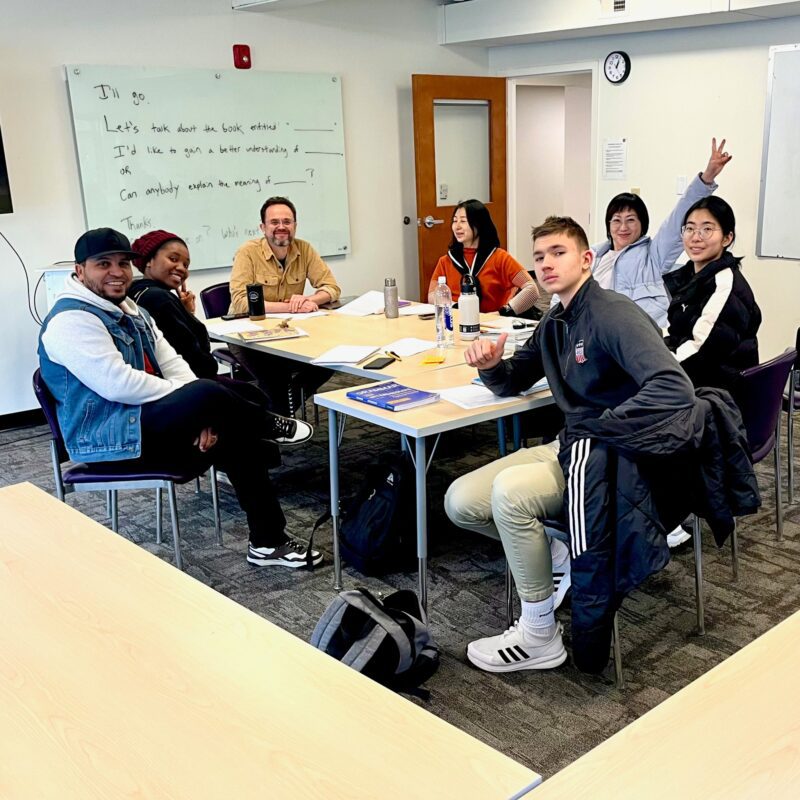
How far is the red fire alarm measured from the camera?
219 inches

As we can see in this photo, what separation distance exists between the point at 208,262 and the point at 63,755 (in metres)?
4.84

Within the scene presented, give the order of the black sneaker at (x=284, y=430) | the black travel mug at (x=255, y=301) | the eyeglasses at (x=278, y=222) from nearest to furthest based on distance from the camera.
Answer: the black sneaker at (x=284, y=430) < the black travel mug at (x=255, y=301) < the eyeglasses at (x=278, y=222)

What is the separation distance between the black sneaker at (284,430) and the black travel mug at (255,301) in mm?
803

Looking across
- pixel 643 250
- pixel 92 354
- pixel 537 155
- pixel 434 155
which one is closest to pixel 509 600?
pixel 92 354

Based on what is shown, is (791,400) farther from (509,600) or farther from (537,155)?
(537,155)

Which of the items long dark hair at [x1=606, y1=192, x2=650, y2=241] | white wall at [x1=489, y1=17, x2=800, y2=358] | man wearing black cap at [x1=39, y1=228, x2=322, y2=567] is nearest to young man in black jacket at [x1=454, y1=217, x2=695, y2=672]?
man wearing black cap at [x1=39, y1=228, x2=322, y2=567]

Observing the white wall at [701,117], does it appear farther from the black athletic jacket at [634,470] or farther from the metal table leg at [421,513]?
the metal table leg at [421,513]

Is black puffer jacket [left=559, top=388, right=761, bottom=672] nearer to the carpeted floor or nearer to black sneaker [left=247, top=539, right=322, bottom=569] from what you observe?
the carpeted floor

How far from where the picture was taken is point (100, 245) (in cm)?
280

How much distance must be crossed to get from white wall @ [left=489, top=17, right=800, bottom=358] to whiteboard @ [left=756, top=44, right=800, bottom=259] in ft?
0.22

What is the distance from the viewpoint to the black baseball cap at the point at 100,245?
2.80 meters

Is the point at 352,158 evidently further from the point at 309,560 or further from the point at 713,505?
the point at 713,505

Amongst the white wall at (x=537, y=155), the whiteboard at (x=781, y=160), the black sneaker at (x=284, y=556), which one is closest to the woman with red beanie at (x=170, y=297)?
the black sneaker at (x=284, y=556)

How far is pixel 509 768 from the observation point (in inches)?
39.1
